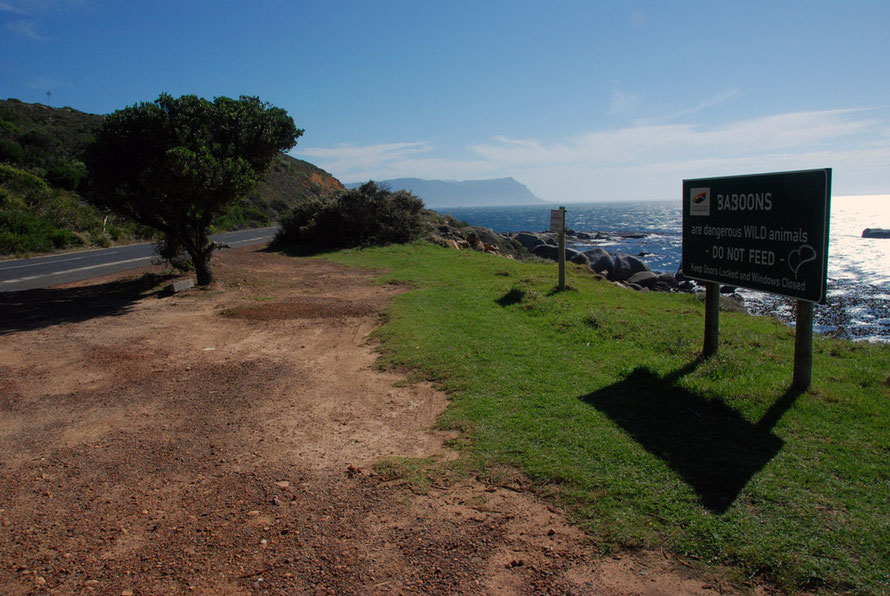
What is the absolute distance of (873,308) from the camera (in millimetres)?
20328

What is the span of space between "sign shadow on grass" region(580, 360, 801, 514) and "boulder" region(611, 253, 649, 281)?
20733 mm

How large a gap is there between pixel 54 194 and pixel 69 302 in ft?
84.6

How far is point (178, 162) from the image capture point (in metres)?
11.5

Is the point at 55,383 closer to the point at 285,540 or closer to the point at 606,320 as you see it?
the point at 285,540

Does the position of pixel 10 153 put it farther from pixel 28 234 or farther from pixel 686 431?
pixel 686 431

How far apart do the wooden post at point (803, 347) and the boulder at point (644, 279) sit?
18.4m

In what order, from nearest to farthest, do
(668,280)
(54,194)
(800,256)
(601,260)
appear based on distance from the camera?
(800,256), (668,280), (601,260), (54,194)

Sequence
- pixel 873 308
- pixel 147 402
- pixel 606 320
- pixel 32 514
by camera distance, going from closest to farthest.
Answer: pixel 32 514 < pixel 147 402 < pixel 606 320 < pixel 873 308

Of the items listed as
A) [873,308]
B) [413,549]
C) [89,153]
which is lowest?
[873,308]

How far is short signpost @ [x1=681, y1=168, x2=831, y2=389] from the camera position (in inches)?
190

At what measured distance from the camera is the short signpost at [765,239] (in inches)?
190

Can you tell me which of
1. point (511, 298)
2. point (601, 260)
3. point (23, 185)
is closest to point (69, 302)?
point (511, 298)

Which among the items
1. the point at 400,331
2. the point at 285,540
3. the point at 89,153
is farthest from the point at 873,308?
the point at 89,153

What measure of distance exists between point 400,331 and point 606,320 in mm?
3315
